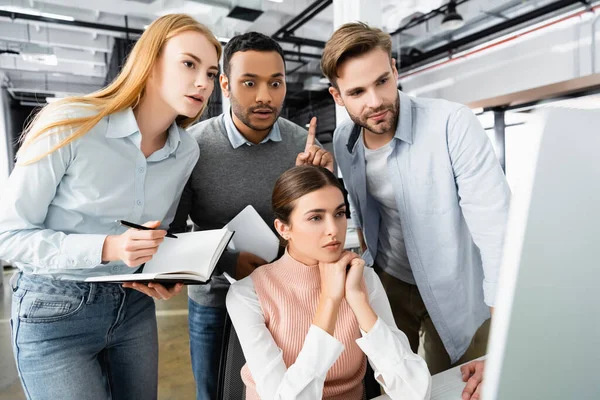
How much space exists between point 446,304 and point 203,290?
95cm

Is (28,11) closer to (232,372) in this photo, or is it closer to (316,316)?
(232,372)

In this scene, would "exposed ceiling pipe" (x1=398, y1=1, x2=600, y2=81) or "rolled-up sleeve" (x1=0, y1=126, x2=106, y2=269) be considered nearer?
"rolled-up sleeve" (x1=0, y1=126, x2=106, y2=269)

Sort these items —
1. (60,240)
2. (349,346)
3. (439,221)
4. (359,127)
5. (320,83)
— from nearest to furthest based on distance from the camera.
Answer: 1. (60,240)
2. (349,346)
3. (439,221)
4. (359,127)
5. (320,83)

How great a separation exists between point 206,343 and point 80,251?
0.83 metres

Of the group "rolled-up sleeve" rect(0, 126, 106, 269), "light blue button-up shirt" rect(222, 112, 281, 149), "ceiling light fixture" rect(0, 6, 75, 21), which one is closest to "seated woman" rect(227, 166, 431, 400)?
"light blue button-up shirt" rect(222, 112, 281, 149)

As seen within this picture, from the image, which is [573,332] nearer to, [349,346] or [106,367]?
[349,346]

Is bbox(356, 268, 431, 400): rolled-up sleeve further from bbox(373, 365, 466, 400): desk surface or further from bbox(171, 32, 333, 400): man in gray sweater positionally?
bbox(171, 32, 333, 400): man in gray sweater

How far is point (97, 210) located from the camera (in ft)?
3.60

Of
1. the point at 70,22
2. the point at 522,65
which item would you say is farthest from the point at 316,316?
the point at 522,65

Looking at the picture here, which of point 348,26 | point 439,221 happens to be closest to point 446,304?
point 439,221

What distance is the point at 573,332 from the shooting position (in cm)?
36

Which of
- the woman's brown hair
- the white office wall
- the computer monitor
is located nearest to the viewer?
the computer monitor

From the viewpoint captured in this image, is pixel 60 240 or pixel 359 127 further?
pixel 359 127

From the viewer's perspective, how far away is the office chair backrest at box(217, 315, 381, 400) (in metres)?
1.19
